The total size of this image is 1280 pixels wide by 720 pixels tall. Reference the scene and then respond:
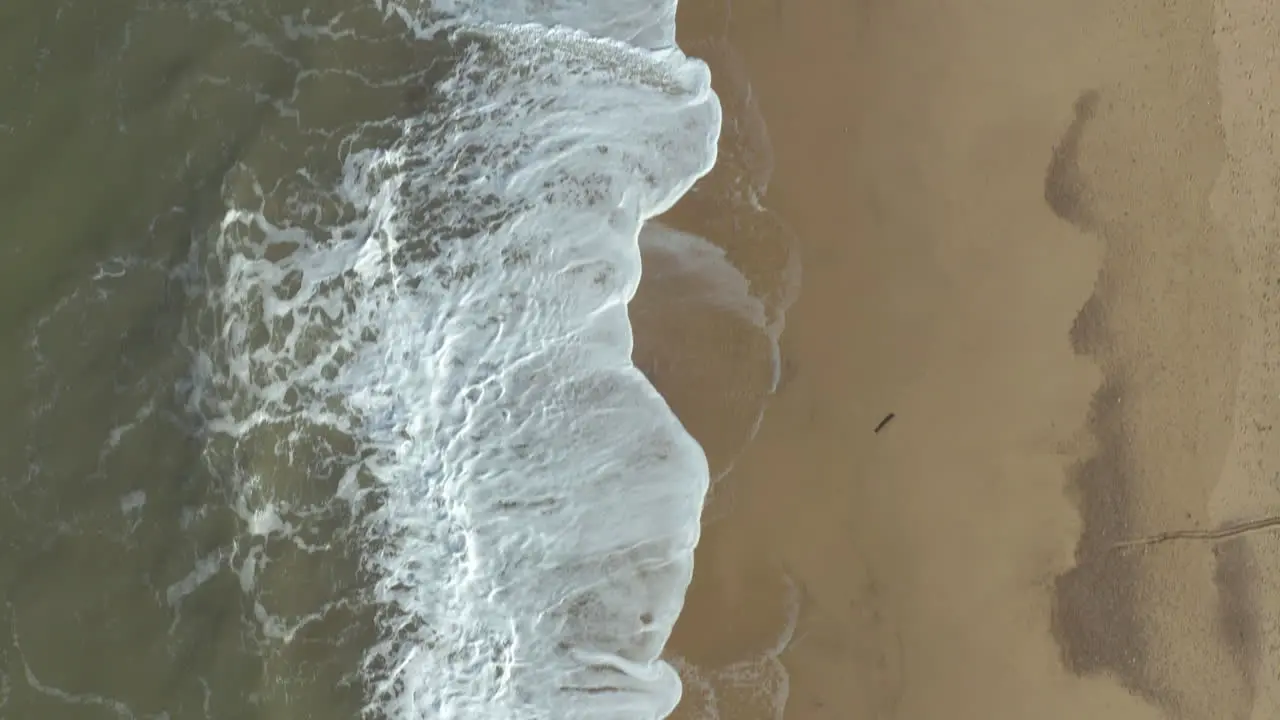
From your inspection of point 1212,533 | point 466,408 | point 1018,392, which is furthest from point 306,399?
point 1212,533

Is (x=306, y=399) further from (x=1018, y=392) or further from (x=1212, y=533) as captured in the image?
(x=1212, y=533)

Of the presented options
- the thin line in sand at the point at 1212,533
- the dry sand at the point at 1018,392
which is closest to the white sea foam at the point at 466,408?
the dry sand at the point at 1018,392

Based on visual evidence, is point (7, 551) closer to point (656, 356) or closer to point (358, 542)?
point (358, 542)

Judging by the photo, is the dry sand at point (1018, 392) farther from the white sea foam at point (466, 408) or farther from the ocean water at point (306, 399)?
the ocean water at point (306, 399)

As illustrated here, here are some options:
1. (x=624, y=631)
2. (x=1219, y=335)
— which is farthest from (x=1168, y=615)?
(x=624, y=631)

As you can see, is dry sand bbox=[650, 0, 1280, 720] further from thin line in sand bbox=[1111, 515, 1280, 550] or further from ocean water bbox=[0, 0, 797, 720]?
ocean water bbox=[0, 0, 797, 720]
